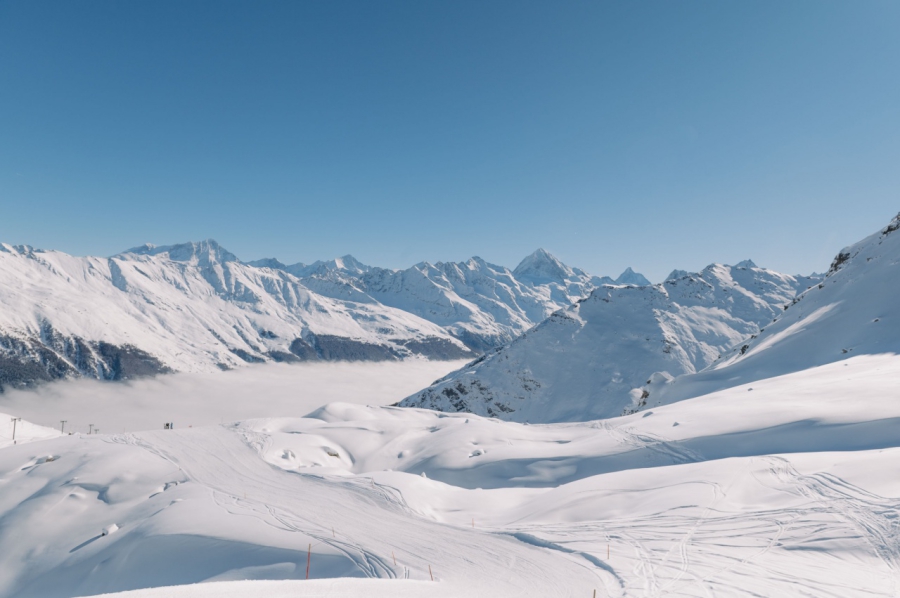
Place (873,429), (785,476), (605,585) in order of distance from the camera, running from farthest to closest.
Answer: (873,429)
(785,476)
(605,585)

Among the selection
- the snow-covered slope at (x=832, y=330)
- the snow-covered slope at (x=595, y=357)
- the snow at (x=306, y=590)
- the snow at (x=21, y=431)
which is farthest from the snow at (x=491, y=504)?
the snow-covered slope at (x=595, y=357)

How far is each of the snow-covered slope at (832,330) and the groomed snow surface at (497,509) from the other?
16.9m

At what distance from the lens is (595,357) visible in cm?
16162

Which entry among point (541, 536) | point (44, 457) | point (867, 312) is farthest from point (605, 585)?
point (867, 312)

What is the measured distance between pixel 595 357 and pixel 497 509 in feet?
475

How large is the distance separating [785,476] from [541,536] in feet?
45.5

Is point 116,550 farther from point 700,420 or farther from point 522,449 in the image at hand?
point 700,420

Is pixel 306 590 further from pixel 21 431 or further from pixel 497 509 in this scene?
pixel 21 431

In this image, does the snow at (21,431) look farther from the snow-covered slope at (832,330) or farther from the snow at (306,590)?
the snow-covered slope at (832,330)

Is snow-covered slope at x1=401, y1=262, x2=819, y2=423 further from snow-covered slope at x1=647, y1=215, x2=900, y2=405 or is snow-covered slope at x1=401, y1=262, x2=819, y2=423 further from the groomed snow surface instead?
the groomed snow surface

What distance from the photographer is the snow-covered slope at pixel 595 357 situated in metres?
145

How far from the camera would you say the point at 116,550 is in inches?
940

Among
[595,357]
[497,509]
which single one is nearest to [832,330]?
[497,509]

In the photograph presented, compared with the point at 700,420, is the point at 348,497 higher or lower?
lower
